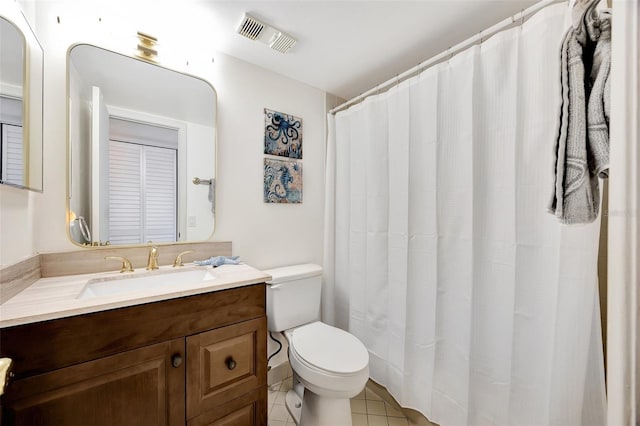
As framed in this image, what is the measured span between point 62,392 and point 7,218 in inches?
23.9

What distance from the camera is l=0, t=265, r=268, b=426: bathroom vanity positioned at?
0.71m

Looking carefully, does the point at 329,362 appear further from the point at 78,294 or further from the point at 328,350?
the point at 78,294

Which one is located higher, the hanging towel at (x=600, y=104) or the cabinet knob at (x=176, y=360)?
the hanging towel at (x=600, y=104)

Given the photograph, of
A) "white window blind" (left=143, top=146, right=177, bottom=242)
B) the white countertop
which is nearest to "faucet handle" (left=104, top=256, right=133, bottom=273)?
the white countertop

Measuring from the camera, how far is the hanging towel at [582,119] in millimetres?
589

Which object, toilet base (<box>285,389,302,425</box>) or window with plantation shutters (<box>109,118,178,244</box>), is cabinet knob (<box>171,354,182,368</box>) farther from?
toilet base (<box>285,389,302,425</box>)

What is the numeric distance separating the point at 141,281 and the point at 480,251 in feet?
5.23

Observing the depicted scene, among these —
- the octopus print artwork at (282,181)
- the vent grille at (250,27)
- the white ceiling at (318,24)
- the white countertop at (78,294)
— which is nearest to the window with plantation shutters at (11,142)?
the white countertop at (78,294)

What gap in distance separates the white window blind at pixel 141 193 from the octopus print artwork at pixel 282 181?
0.56m

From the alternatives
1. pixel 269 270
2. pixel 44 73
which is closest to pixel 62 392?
pixel 269 270

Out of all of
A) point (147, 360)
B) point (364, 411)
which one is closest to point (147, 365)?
point (147, 360)

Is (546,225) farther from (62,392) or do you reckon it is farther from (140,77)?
(140,77)

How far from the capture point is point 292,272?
1603mm

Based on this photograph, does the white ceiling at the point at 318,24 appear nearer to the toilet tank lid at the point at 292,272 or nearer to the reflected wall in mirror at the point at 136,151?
the reflected wall in mirror at the point at 136,151
